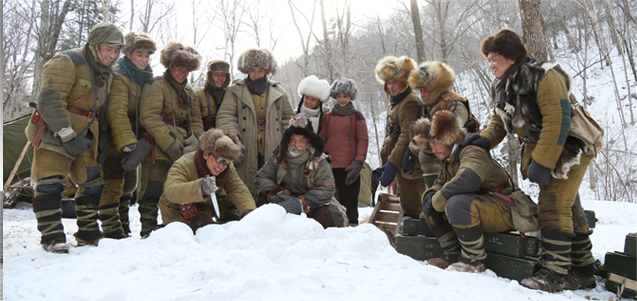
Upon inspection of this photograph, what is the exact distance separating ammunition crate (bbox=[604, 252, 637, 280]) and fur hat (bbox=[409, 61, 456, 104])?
6.24 feet

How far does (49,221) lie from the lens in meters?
2.89

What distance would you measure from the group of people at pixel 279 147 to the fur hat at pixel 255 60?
0.02m

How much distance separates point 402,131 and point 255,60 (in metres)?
1.74

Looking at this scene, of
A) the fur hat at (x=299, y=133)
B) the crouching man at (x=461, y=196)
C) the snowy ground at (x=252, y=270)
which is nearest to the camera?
the snowy ground at (x=252, y=270)

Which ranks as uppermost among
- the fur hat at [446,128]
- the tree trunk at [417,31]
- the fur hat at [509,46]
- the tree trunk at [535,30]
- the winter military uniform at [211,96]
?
the tree trunk at [417,31]

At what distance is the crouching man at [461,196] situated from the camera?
9.59 feet

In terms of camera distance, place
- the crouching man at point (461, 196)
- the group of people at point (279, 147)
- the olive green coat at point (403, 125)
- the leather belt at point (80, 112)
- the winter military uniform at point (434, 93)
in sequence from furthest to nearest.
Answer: the olive green coat at point (403, 125) < the winter military uniform at point (434, 93) < the leather belt at point (80, 112) < the crouching man at point (461, 196) < the group of people at point (279, 147)

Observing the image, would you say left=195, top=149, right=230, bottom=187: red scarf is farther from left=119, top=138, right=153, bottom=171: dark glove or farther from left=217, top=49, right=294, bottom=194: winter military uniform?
left=217, top=49, right=294, bottom=194: winter military uniform

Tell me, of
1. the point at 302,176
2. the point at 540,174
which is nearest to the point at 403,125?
the point at 302,176

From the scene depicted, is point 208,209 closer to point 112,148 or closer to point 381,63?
point 112,148

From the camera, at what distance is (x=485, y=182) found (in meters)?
3.11

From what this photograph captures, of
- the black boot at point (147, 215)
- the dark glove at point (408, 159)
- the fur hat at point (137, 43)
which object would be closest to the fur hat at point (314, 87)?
the dark glove at point (408, 159)

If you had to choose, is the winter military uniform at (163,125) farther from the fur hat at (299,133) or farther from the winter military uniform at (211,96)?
the fur hat at (299,133)

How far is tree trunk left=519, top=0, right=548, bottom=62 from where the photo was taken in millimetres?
5488
